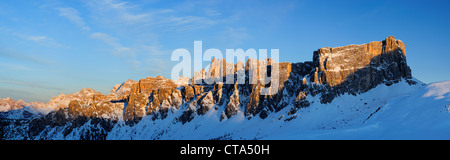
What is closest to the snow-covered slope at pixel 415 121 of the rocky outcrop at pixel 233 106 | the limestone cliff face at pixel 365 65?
the limestone cliff face at pixel 365 65

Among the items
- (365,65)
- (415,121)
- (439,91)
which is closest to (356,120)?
(439,91)

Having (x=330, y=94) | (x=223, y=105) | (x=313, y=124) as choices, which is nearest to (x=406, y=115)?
(x=313, y=124)

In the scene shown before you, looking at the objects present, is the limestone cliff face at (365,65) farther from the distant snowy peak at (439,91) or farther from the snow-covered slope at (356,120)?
the distant snowy peak at (439,91)

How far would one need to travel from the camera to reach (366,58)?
439ft

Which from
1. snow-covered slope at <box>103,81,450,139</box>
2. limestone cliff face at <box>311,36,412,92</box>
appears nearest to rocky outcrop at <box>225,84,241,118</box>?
snow-covered slope at <box>103,81,450,139</box>

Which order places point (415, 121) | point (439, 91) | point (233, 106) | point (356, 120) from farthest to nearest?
point (233, 106)
point (356, 120)
point (439, 91)
point (415, 121)

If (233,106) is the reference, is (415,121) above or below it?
above

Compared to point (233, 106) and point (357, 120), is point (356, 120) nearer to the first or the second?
point (357, 120)

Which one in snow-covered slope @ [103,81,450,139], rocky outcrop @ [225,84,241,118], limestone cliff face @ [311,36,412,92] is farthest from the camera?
rocky outcrop @ [225,84,241,118]

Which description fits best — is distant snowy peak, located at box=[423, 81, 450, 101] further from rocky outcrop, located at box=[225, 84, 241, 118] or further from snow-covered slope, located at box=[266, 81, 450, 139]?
rocky outcrop, located at box=[225, 84, 241, 118]

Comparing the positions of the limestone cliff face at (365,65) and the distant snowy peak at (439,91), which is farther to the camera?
the limestone cliff face at (365,65)
